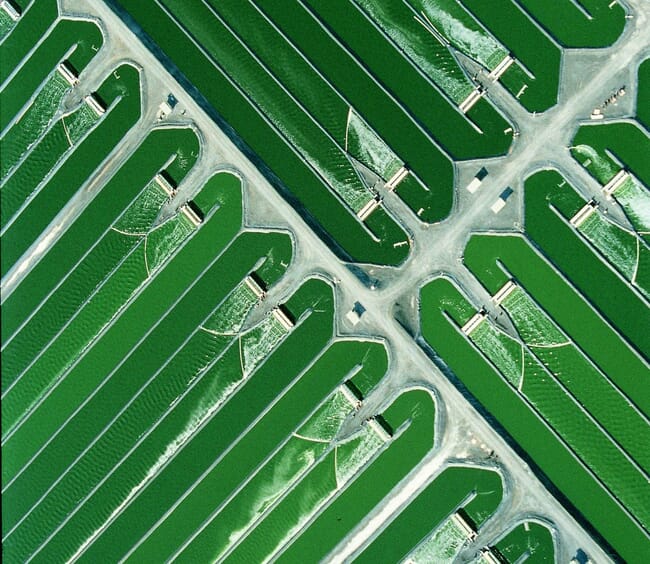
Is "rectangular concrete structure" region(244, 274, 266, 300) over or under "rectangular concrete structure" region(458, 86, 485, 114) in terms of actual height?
under

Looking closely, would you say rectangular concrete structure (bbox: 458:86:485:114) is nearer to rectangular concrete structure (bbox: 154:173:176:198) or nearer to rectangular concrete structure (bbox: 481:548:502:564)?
rectangular concrete structure (bbox: 154:173:176:198)

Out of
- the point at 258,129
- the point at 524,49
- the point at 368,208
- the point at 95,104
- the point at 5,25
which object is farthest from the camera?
the point at 5,25

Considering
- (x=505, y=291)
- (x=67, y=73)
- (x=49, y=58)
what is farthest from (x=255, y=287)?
(x=49, y=58)

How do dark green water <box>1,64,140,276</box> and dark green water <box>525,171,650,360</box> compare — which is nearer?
dark green water <box>525,171,650,360</box>

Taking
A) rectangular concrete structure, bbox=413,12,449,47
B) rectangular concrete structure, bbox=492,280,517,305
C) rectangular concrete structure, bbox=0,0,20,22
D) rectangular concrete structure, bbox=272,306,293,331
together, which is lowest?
rectangular concrete structure, bbox=272,306,293,331

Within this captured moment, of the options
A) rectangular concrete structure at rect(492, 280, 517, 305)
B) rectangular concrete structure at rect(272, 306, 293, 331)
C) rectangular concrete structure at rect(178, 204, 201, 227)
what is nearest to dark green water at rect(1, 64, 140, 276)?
rectangular concrete structure at rect(178, 204, 201, 227)

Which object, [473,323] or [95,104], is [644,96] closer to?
[473,323]

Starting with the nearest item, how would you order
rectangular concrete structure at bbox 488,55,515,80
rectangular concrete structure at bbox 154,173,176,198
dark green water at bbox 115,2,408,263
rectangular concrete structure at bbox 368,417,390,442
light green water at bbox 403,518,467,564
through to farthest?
rectangular concrete structure at bbox 488,55,515,80, light green water at bbox 403,518,467,564, rectangular concrete structure at bbox 368,417,390,442, dark green water at bbox 115,2,408,263, rectangular concrete structure at bbox 154,173,176,198

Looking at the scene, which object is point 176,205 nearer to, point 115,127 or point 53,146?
point 115,127

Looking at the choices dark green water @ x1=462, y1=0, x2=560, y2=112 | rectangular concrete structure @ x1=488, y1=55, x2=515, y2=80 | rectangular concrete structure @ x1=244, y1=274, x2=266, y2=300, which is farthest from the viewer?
rectangular concrete structure @ x1=244, y1=274, x2=266, y2=300
